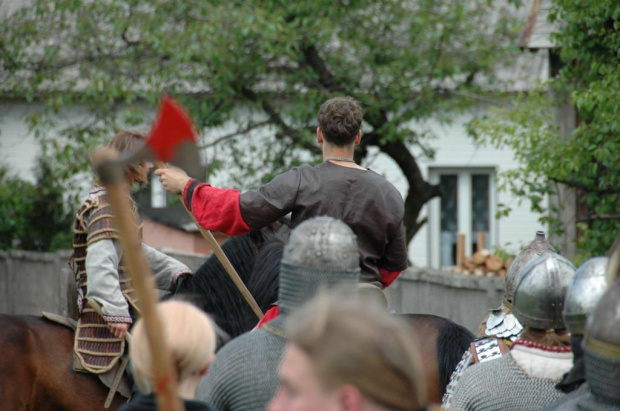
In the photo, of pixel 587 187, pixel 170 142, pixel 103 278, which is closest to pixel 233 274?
pixel 103 278

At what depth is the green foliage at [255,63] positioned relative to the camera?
1074 centimetres

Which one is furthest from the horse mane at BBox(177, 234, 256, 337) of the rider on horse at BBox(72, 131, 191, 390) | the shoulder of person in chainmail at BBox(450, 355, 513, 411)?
the shoulder of person in chainmail at BBox(450, 355, 513, 411)

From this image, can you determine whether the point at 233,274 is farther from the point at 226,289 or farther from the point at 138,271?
the point at 138,271

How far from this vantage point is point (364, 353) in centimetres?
197

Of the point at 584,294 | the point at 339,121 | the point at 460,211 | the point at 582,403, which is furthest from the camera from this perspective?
the point at 460,211

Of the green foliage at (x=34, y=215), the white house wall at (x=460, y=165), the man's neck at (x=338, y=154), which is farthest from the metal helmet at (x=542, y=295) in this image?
the white house wall at (x=460, y=165)

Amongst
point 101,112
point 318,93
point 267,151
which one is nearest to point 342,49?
point 318,93

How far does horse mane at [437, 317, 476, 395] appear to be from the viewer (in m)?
5.12

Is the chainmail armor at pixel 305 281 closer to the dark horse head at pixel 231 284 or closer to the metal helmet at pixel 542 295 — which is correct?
the metal helmet at pixel 542 295

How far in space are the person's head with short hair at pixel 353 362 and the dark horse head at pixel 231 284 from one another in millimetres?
3262

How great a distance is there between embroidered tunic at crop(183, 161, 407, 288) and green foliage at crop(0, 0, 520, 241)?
582 centimetres

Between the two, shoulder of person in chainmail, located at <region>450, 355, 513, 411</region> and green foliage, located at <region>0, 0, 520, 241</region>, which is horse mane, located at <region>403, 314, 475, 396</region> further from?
green foliage, located at <region>0, 0, 520, 241</region>

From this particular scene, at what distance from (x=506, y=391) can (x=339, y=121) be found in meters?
1.71

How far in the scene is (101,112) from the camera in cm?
1166
